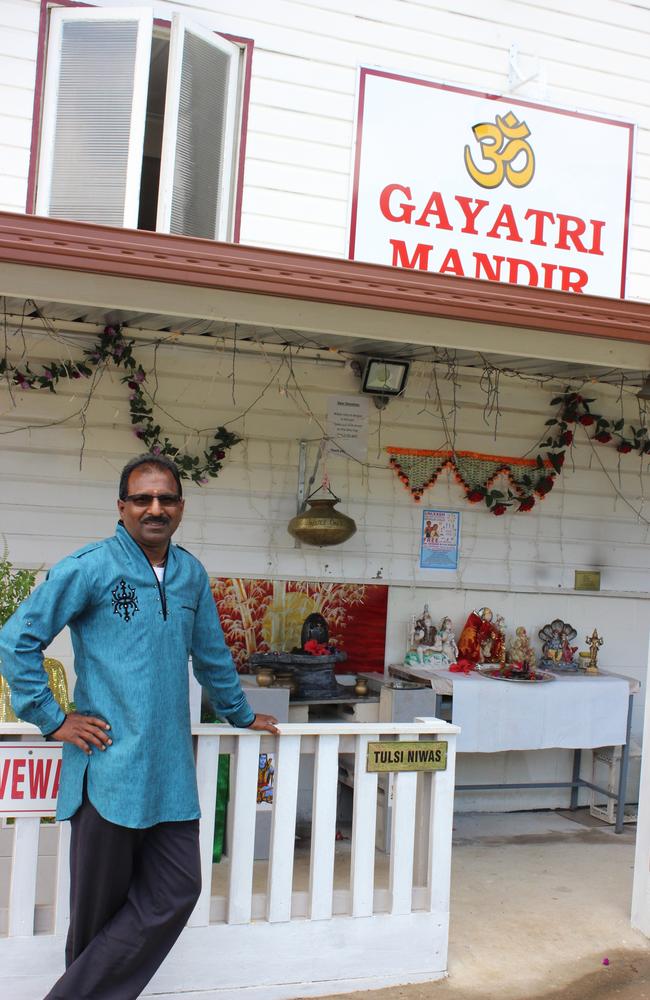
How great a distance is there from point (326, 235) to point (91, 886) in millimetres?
4647

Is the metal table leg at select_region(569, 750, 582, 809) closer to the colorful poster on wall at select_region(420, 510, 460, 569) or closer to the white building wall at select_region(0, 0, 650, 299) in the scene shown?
the colorful poster on wall at select_region(420, 510, 460, 569)

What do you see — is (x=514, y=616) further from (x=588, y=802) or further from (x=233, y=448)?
(x=233, y=448)

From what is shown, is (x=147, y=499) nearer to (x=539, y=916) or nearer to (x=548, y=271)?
(x=539, y=916)

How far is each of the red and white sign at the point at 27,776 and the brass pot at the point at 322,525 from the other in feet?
10.3

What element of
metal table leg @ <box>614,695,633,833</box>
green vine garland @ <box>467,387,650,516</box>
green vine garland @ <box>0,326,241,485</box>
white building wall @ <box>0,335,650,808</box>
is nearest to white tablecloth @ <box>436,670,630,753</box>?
metal table leg @ <box>614,695,633,833</box>

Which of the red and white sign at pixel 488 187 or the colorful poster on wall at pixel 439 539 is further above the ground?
the red and white sign at pixel 488 187

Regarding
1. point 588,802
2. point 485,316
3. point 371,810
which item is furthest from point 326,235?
point 588,802

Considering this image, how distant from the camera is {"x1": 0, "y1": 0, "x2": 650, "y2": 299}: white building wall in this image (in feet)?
20.1

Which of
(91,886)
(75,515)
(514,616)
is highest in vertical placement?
(75,515)

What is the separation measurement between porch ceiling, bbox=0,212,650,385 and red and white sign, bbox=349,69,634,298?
217cm

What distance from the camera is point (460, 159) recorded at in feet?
22.8

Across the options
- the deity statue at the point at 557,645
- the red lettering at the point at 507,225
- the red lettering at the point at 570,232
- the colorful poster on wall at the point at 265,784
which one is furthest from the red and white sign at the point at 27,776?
the red lettering at the point at 570,232

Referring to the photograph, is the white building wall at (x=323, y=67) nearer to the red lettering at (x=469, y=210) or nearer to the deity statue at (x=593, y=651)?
the red lettering at (x=469, y=210)

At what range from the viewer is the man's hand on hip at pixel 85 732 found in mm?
3121
